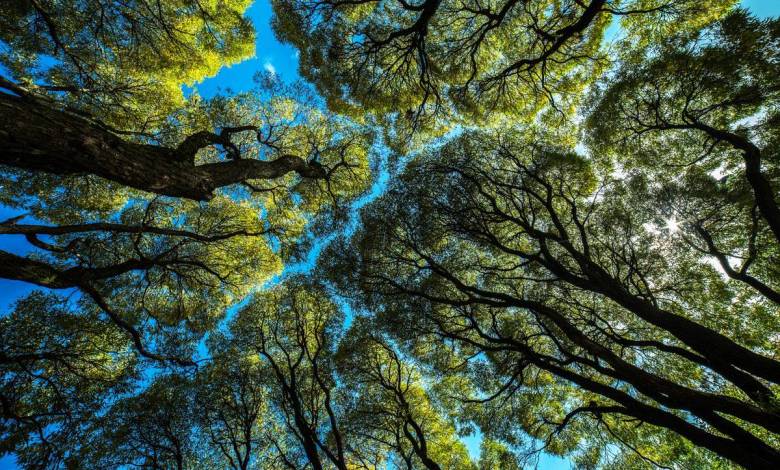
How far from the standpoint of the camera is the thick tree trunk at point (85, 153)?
3811mm

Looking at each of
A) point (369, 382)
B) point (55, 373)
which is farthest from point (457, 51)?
point (55, 373)

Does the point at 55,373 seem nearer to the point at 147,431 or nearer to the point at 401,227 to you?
the point at 147,431

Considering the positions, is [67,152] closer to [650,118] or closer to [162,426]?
[162,426]

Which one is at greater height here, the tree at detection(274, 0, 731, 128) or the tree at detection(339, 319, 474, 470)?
the tree at detection(274, 0, 731, 128)

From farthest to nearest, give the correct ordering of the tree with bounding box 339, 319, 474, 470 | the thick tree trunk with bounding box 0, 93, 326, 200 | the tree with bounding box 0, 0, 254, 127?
the tree with bounding box 339, 319, 474, 470 → the tree with bounding box 0, 0, 254, 127 → the thick tree trunk with bounding box 0, 93, 326, 200

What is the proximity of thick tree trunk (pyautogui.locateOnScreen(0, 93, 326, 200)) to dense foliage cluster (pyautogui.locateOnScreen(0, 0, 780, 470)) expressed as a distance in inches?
36.4

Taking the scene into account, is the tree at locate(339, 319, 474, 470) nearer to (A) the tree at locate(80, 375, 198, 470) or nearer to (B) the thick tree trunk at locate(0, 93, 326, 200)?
(A) the tree at locate(80, 375, 198, 470)

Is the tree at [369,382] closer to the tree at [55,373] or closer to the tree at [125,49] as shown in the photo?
the tree at [55,373]

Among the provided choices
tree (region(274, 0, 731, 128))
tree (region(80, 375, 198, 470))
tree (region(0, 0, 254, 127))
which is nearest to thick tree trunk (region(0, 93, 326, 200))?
tree (region(0, 0, 254, 127))

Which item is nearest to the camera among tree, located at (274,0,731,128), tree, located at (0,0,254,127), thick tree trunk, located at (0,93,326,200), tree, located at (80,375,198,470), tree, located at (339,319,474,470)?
thick tree trunk, located at (0,93,326,200)

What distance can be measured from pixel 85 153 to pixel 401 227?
9285 mm

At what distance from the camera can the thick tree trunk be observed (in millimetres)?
3811

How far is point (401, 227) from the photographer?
12180 mm

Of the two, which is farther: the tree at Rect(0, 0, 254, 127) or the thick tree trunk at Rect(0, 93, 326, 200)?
the tree at Rect(0, 0, 254, 127)
